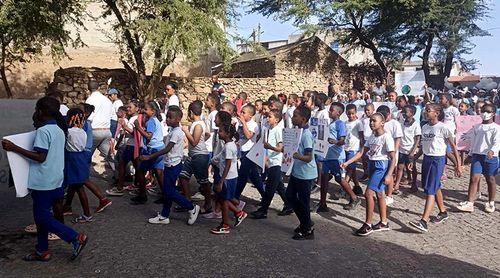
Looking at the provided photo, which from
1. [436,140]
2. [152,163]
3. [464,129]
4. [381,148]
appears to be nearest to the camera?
[381,148]

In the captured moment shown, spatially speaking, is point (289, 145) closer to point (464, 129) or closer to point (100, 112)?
point (100, 112)

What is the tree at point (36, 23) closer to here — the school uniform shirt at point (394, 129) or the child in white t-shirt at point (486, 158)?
the school uniform shirt at point (394, 129)

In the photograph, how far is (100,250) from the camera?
491cm

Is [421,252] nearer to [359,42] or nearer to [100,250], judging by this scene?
[100,250]

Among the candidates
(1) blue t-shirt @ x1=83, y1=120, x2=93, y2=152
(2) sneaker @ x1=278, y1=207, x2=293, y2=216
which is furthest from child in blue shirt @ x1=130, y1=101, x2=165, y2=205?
(2) sneaker @ x1=278, y1=207, x2=293, y2=216

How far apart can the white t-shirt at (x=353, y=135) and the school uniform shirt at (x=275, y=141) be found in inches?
70.6

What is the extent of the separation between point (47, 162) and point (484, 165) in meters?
6.44

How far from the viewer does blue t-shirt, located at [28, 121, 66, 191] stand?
171 inches

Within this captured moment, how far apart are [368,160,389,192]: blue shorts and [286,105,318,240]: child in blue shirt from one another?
34.7 inches

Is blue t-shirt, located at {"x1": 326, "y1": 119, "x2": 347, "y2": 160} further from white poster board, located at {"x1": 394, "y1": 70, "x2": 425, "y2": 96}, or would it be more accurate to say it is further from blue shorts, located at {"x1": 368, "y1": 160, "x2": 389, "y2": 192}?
white poster board, located at {"x1": 394, "y1": 70, "x2": 425, "y2": 96}

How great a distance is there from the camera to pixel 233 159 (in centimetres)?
563

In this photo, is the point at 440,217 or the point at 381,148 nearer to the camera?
the point at 381,148

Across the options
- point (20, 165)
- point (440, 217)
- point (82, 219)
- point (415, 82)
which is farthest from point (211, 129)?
point (415, 82)

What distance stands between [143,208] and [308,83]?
58.2ft
